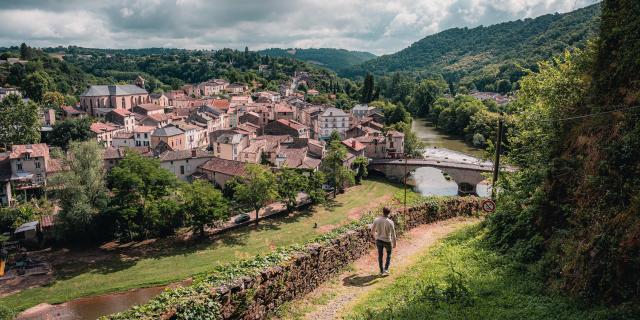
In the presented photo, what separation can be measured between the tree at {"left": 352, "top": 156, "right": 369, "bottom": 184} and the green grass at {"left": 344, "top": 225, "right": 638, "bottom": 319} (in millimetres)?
46034

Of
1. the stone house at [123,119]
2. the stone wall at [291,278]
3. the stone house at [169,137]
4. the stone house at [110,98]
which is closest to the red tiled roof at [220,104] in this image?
the stone house at [123,119]

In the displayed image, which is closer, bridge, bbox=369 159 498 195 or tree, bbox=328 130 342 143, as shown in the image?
bridge, bbox=369 159 498 195

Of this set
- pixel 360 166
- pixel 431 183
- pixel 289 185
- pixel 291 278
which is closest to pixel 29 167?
pixel 289 185

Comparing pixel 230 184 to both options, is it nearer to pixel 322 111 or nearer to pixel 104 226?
pixel 104 226

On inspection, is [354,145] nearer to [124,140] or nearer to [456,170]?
[456,170]

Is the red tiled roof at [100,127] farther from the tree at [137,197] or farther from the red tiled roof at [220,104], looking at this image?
the tree at [137,197]

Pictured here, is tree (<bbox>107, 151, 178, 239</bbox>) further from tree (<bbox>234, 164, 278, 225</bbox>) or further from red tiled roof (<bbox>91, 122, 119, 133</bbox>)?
red tiled roof (<bbox>91, 122, 119, 133</bbox>)

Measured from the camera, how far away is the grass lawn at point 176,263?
2886cm

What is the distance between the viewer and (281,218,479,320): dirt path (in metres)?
8.90

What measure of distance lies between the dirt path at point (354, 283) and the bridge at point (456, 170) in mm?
42100

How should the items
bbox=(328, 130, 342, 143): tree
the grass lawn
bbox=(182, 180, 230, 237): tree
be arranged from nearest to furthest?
the grass lawn
bbox=(182, 180, 230, 237): tree
bbox=(328, 130, 342, 143): tree

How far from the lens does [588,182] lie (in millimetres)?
8852

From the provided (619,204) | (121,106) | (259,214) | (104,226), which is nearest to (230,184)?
(259,214)

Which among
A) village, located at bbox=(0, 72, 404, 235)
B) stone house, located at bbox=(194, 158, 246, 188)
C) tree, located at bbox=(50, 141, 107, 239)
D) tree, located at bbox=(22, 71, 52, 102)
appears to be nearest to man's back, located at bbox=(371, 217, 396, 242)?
tree, located at bbox=(50, 141, 107, 239)
